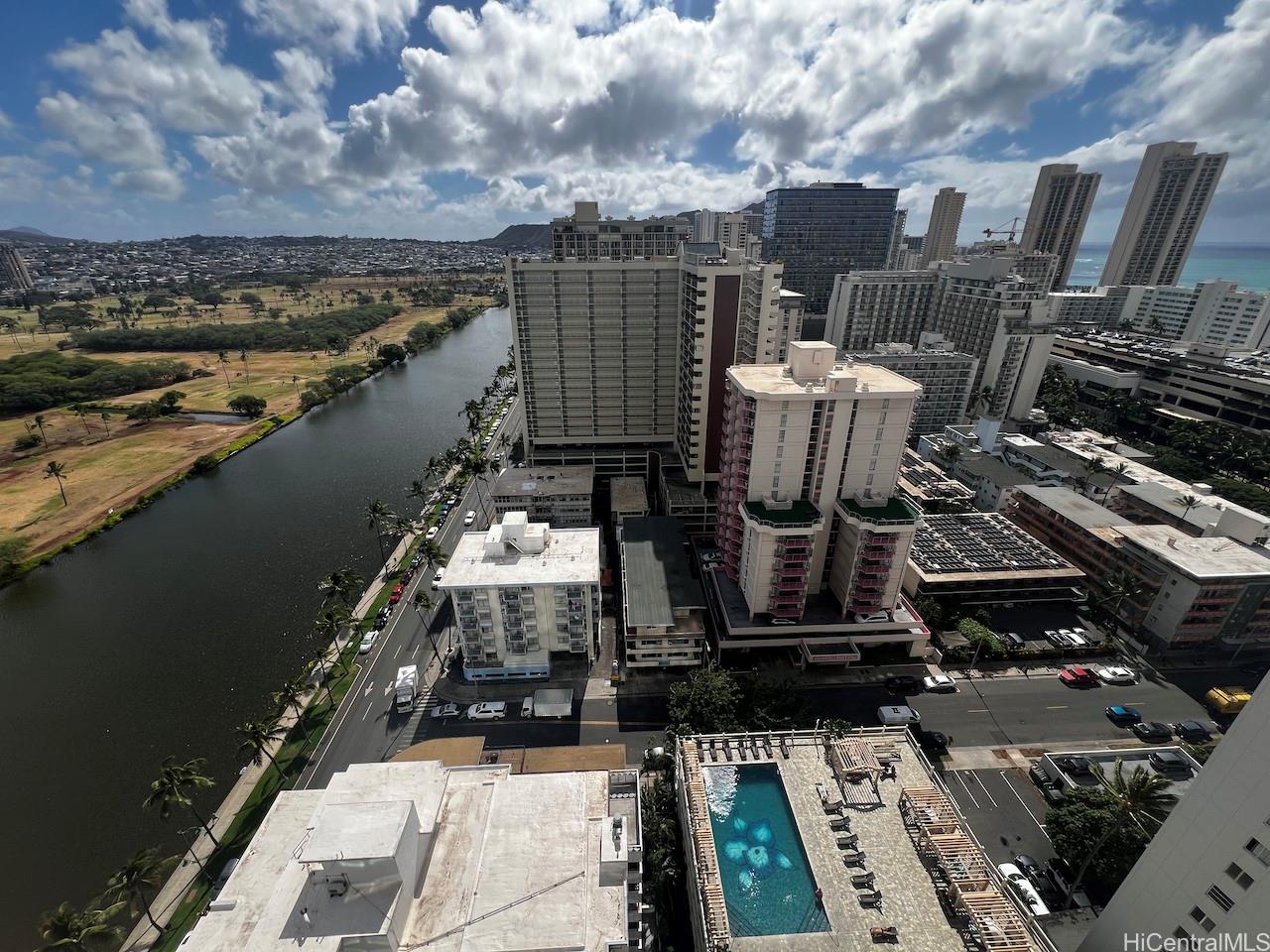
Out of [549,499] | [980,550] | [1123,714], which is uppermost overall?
[549,499]

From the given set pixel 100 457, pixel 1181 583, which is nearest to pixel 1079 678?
pixel 1181 583

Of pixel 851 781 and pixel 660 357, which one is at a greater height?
pixel 660 357

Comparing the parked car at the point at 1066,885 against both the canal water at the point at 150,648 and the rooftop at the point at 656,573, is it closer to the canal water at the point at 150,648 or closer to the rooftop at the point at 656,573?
the rooftop at the point at 656,573

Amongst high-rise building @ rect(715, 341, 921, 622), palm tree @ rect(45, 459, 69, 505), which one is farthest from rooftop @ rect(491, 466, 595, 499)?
palm tree @ rect(45, 459, 69, 505)

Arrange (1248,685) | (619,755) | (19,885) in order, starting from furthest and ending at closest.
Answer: (1248,685)
(619,755)
(19,885)

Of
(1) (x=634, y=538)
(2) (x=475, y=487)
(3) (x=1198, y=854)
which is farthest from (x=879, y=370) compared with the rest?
(2) (x=475, y=487)

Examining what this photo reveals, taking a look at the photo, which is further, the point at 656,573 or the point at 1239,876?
the point at 656,573

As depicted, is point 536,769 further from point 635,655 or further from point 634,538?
point 634,538

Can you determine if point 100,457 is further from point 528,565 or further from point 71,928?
point 71,928
